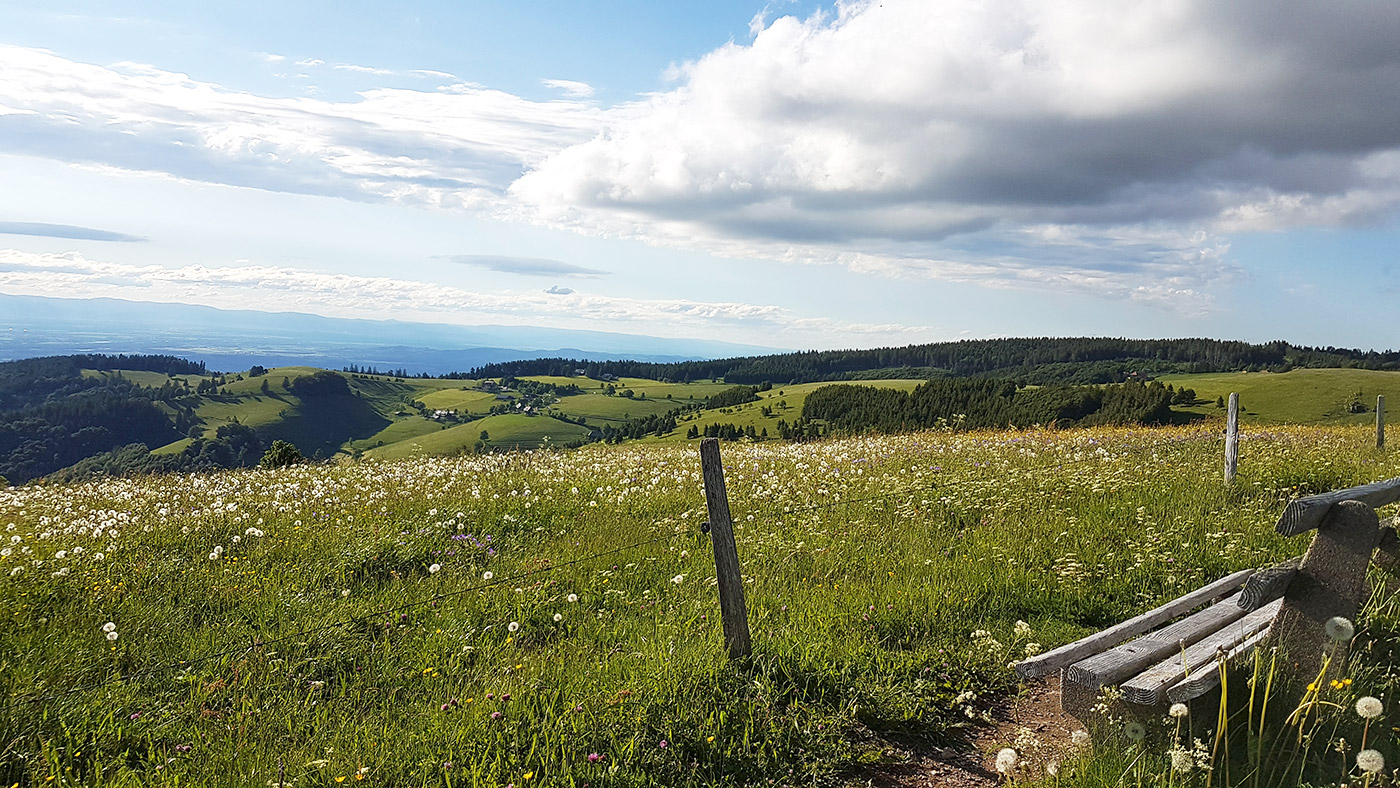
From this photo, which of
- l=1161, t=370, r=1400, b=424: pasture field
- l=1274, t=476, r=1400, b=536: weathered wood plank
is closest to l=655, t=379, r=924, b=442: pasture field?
l=1161, t=370, r=1400, b=424: pasture field

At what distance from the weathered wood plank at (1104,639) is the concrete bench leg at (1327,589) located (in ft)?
2.92

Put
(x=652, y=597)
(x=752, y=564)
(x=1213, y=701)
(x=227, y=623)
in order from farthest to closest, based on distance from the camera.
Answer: (x=752, y=564)
(x=652, y=597)
(x=227, y=623)
(x=1213, y=701)

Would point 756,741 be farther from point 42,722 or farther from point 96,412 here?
point 96,412

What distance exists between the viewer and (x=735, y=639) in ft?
18.0

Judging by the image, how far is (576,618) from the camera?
6.69m

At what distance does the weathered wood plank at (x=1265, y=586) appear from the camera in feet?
13.0

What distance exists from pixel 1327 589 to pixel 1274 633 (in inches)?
15.7

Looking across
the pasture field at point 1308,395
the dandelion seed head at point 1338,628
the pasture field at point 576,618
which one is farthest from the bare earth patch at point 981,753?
the pasture field at point 1308,395

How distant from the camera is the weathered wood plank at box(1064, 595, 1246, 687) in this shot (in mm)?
4219

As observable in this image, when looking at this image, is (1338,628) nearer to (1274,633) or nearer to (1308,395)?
(1274,633)

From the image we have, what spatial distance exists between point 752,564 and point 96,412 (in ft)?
826

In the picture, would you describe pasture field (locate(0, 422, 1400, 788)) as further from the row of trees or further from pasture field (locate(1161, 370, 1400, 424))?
pasture field (locate(1161, 370, 1400, 424))

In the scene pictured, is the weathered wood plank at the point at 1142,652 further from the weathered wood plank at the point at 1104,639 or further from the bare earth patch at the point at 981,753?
the bare earth patch at the point at 981,753

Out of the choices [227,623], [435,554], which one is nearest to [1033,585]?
[435,554]
